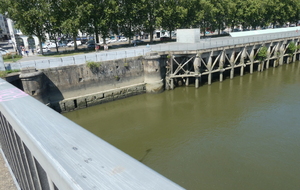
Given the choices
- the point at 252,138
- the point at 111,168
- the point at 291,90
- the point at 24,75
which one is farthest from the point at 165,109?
the point at 111,168

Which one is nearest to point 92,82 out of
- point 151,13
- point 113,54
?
point 113,54

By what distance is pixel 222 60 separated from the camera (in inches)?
1015

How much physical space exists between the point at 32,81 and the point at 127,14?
21335 millimetres

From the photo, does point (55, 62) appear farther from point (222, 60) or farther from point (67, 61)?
point (222, 60)

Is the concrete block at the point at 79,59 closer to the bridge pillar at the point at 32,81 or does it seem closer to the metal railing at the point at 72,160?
the bridge pillar at the point at 32,81

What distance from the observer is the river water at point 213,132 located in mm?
11102

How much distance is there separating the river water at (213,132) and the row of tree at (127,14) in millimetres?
15561

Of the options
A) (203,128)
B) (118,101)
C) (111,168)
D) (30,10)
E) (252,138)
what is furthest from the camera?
(30,10)

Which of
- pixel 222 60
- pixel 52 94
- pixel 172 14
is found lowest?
pixel 52 94

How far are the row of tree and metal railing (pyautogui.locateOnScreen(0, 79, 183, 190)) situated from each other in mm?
28728

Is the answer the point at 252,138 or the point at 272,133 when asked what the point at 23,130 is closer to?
the point at 252,138

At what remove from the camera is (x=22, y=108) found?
409 centimetres

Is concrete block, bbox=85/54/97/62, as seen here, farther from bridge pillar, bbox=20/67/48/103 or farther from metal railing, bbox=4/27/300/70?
bridge pillar, bbox=20/67/48/103

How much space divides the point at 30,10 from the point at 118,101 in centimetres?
1633
